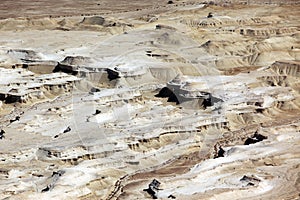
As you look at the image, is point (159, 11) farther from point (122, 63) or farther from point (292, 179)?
point (292, 179)

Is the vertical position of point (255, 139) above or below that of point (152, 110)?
below

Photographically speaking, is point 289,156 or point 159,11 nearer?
point 289,156

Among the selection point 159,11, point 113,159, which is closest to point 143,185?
point 113,159

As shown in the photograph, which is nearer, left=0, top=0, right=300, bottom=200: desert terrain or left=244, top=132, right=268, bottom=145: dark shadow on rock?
left=0, top=0, right=300, bottom=200: desert terrain

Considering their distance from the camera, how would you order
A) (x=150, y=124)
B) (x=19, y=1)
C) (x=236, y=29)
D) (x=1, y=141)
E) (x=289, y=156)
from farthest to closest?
(x=19, y=1) < (x=236, y=29) < (x=150, y=124) < (x=1, y=141) < (x=289, y=156)

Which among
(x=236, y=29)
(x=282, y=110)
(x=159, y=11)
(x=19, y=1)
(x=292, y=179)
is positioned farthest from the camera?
(x=19, y=1)

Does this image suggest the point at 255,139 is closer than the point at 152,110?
Yes

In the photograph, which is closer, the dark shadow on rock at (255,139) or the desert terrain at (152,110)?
the desert terrain at (152,110)

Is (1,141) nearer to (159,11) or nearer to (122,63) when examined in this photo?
(122,63)
